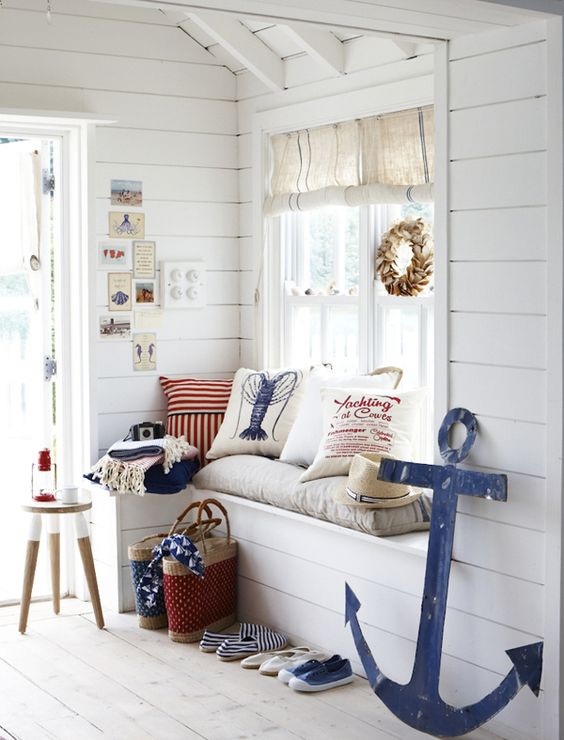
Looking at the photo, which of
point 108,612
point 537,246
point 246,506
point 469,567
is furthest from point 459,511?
point 108,612

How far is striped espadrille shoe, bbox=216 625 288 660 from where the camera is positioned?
391 centimetres

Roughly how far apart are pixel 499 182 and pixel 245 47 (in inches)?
71.6

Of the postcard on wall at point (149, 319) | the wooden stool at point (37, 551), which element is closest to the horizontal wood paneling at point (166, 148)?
the postcard on wall at point (149, 319)

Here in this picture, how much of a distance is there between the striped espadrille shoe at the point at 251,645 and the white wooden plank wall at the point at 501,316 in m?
0.86

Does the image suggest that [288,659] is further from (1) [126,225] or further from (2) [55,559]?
(1) [126,225]

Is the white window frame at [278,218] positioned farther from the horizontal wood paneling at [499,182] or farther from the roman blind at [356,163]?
the horizontal wood paneling at [499,182]

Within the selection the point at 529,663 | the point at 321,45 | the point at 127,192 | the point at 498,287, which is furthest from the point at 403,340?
the point at 529,663

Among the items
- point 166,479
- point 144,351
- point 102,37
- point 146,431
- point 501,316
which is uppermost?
point 102,37

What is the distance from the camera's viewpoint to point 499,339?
314 centimetres

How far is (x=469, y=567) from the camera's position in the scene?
10.7 feet

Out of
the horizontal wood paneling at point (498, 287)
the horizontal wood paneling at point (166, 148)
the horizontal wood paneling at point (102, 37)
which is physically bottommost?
the horizontal wood paneling at point (498, 287)

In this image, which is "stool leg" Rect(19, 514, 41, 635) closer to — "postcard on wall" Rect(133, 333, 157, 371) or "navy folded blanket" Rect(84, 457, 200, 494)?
"navy folded blanket" Rect(84, 457, 200, 494)

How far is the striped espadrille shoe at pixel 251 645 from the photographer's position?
12.8 feet

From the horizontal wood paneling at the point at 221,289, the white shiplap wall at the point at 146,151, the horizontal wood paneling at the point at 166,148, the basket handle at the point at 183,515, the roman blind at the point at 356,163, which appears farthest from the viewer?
the horizontal wood paneling at the point at 221,289
